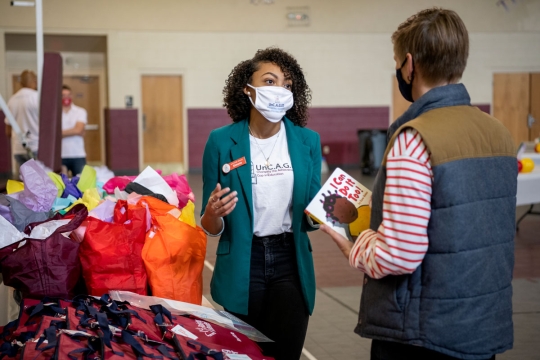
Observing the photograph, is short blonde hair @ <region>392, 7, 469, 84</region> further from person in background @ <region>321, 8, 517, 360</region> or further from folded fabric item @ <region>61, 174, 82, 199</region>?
folded fabric item @ <region>61, 174, 82, 199</region>

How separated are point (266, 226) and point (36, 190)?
136 centimetres

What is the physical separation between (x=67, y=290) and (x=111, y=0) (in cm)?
1381

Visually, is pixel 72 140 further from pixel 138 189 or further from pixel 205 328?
pixel 205 328

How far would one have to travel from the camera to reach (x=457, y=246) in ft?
5.49

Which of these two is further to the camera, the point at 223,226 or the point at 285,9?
the point at 285,9

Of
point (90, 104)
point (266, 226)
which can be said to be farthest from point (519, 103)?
point (266, 226)

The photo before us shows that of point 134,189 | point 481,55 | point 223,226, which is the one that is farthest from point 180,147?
point 223,226

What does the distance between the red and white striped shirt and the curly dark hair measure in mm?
1115

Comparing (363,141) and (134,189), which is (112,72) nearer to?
(363,141)

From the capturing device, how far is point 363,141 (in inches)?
603

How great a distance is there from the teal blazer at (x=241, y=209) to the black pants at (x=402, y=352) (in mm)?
744

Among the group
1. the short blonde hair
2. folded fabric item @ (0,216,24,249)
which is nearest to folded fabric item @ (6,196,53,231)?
folded fabric item @ (0,216,24,249)

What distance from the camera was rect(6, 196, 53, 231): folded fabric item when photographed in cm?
297

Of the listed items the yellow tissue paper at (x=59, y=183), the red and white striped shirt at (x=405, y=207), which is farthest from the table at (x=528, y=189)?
the red and white striped shirt at (x=405, y=207)
